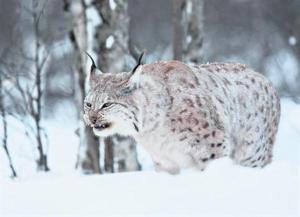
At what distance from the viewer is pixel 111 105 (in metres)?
5.22

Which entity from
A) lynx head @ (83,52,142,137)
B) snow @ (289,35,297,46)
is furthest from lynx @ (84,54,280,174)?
snow @ (289,35,297,46)

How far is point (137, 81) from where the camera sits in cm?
537

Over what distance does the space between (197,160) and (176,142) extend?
0.18 metres

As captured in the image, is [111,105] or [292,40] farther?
[292,40]

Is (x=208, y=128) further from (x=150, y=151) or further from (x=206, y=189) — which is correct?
(x=206, y=189)

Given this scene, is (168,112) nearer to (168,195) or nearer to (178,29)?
(168,195)

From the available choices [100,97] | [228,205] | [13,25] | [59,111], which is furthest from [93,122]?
[59,111]

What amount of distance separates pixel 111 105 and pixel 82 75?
2.82m

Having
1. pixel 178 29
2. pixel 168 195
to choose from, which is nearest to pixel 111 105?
pixel 168 195

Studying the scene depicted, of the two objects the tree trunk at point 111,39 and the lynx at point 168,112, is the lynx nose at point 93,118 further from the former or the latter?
the tree trunk at point 111,39

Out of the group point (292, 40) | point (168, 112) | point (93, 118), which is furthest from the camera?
point (292, 40)

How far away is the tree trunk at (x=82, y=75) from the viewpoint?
312 inches

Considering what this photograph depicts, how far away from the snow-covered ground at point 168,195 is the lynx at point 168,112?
527 mm

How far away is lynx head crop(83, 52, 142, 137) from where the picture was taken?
520 cm
